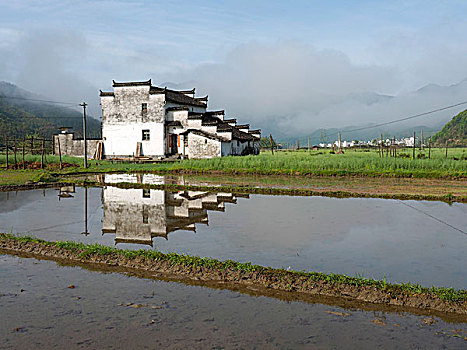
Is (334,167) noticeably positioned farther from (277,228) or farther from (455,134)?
(455,134)

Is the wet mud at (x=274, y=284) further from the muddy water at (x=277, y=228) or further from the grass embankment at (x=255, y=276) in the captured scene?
the muddy water at (x=277, y=228)

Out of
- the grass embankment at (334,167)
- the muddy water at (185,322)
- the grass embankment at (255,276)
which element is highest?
the grass embankment at (334,167)

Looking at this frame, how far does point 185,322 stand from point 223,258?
8.75ft

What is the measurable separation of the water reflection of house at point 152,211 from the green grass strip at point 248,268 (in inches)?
49.0

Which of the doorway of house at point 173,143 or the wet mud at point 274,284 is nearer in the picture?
the wet mud at point 274,284

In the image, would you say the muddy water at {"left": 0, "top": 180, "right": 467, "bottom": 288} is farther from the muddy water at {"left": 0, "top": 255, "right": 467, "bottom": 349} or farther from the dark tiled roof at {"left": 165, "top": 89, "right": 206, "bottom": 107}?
the dark tiled roof at {"left": 165, "top": 89, "right": 206, "bottom": 107}

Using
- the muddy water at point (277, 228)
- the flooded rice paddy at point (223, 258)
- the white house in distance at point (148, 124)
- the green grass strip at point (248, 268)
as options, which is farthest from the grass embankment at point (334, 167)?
the green grass strip at point (248, 268)

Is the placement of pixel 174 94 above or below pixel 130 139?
above

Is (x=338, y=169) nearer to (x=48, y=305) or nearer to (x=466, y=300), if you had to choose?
(x=466, y=300)

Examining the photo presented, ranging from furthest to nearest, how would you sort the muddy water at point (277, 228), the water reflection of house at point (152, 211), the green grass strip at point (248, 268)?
the water reflection of house at point (152, 211), the muddy water at point (277, 228), the green grass strip at point (248, 268)

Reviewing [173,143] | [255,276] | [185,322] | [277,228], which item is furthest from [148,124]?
[185,322]

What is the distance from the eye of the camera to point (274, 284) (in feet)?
21.2

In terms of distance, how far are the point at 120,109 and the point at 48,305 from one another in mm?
40968

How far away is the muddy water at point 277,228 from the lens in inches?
304
